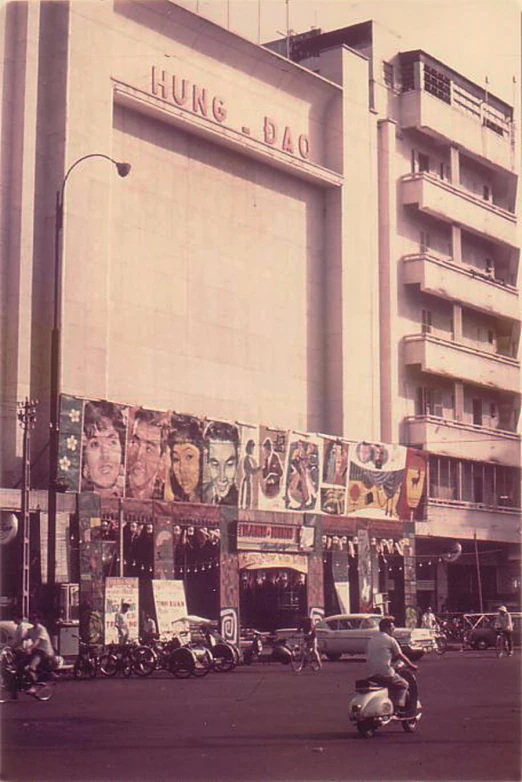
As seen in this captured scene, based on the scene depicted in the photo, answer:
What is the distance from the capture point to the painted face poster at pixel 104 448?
1615 inches

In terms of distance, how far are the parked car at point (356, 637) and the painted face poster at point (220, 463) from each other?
22.6 feet

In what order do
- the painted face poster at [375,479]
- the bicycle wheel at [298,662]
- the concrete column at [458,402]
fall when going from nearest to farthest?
1. the bicycle wheel at [298,662]
2. the painted face poster at [375,479]
3. the concrete column at [458,402]

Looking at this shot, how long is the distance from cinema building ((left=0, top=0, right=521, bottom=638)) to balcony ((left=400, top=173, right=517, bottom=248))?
15cm

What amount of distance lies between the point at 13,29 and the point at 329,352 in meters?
19.8

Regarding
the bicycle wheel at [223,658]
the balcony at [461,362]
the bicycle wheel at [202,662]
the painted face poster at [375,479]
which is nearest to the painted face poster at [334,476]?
the painted face poster at [375,479]

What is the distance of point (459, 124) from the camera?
63.3 meters

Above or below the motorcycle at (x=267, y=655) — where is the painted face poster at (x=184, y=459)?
above

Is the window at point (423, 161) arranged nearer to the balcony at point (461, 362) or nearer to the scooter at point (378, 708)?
the balcony at point (461, 362)

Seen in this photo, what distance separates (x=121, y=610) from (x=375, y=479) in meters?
21.7

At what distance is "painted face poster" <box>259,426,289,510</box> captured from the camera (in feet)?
159

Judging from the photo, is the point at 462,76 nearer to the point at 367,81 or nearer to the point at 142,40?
the point at 367,81

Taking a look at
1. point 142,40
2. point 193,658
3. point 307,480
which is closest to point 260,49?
point 142,40

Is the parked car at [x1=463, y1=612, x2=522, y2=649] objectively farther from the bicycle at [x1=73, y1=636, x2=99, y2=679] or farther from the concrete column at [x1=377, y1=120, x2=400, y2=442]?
the bicycle at [x1=73, y1=636, x2=99, y2=679]

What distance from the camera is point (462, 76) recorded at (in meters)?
64.0
